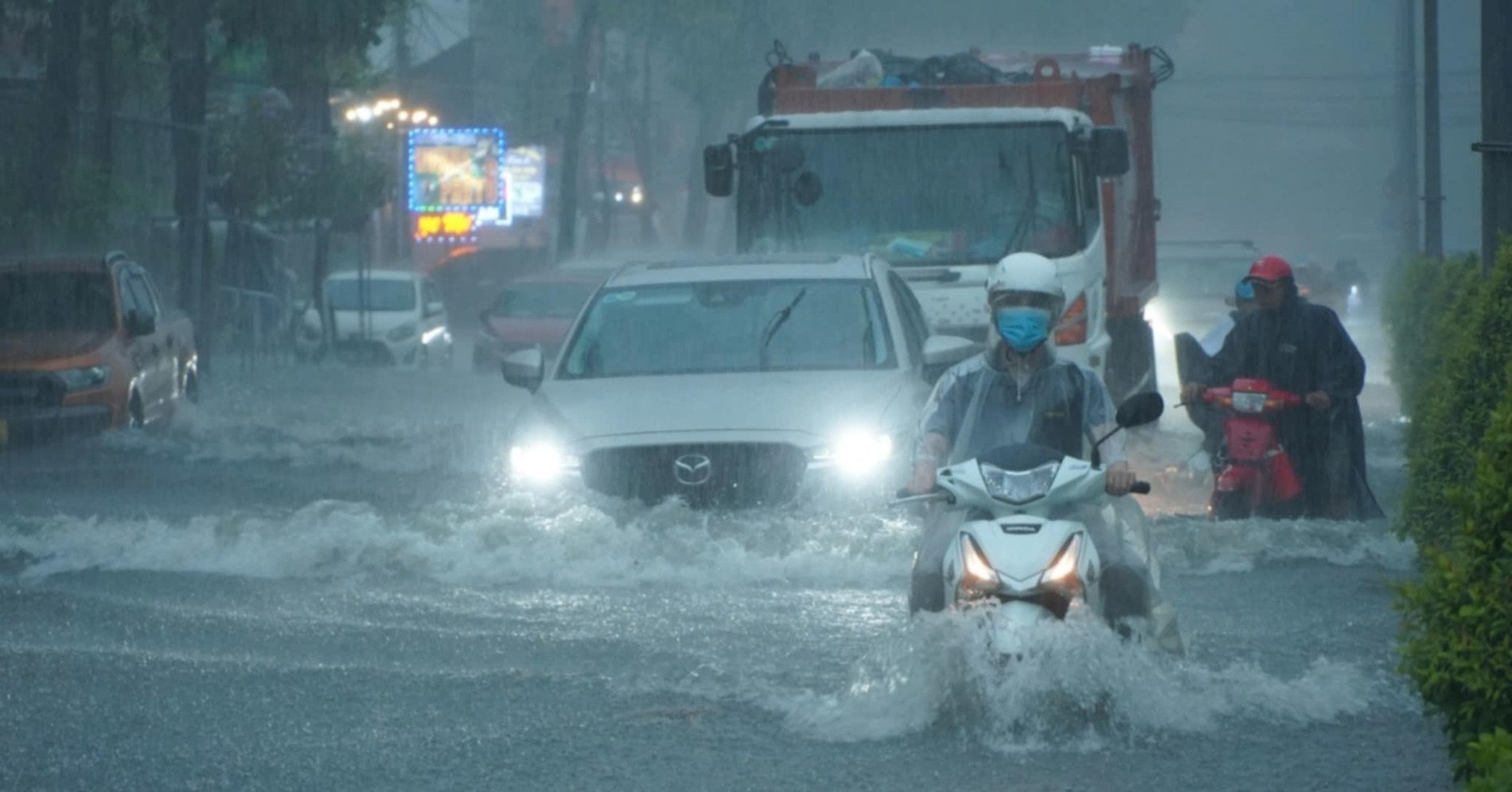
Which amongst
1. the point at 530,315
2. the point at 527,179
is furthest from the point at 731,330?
the point at 527,179

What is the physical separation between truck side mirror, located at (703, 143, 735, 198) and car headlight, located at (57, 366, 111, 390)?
16.5 feet

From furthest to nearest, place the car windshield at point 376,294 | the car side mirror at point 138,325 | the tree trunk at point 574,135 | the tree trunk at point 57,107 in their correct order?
the tree trunk at point 574,135 → the car windshield at point 376,294 → the tree trunk at point 57,107 → the car side mirror at point 138,325

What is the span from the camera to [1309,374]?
10.8 meters

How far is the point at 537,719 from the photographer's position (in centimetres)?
725

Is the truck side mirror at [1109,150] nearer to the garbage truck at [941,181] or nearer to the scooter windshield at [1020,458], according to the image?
the garbage truck at [941,181]

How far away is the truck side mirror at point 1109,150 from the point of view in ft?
49.2

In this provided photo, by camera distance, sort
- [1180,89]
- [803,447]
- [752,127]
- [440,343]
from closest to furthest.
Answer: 1. [803,447]
2. [752,127]
3. [440,343]
4. [1180,89]

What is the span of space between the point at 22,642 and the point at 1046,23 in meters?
53.7

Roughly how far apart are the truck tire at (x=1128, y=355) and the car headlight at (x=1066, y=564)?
12.0 meters

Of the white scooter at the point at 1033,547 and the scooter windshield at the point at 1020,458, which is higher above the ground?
the scooter windshield at the point at 1020,458

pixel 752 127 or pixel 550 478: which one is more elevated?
pixel 752 127

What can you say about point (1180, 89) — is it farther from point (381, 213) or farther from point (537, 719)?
point (537, 719)

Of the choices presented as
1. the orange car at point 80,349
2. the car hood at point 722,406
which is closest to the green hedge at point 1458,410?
the car hood at point 722,406

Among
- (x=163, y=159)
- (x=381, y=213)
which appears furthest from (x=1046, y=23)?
(x=163, y=159)
